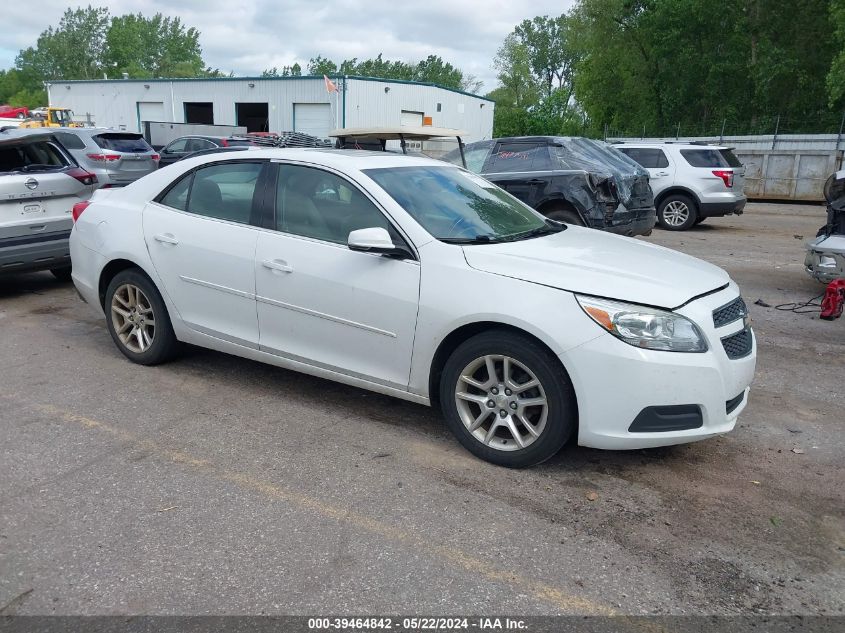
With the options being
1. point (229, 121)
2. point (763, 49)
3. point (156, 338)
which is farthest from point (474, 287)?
point (763, 49)

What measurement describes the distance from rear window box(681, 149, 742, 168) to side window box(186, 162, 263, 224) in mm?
11848

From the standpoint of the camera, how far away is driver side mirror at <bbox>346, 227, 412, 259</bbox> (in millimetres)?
4074

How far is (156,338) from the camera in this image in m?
5.39

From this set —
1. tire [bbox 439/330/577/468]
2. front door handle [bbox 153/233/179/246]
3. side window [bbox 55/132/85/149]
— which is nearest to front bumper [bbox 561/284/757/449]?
tire [bbox 439/330/577/468]

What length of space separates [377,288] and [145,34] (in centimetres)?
11615

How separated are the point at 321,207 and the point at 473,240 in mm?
1019

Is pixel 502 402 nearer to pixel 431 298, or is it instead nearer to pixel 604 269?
pixel 431 298

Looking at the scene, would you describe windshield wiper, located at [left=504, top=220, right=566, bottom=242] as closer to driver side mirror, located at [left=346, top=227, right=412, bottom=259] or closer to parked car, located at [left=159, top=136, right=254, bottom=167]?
driver side mirror, located at [left=346, top=227, right=412, bottom=259]

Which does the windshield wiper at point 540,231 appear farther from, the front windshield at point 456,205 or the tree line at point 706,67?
the tree line at point 706,67

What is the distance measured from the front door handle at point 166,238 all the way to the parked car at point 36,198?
2996mm

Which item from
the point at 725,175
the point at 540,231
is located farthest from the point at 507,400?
the point at 725,175

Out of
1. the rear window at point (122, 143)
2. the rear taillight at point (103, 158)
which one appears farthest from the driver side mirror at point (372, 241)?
the rear window at point (122, 143)

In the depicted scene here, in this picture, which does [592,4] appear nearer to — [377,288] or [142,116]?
[142,116]

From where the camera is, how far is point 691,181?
47.7 ft
